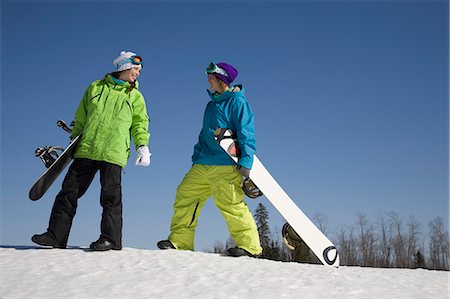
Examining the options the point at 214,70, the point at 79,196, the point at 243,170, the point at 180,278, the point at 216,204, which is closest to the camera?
the point at 180,278

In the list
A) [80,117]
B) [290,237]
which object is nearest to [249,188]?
[290,237]

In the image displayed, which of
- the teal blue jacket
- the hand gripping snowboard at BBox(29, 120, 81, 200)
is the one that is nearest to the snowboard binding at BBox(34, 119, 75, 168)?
the hand gripping snowboard at BBox(29, 120, 81, 200)

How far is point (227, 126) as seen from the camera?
4.98m

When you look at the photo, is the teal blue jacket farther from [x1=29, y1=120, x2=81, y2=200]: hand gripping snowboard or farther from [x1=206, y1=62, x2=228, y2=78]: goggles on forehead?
[x1=29, y1=120, x2=81, y2=200]: hand gripping snowboard

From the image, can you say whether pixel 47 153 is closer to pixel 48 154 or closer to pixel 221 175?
pixel 48 154

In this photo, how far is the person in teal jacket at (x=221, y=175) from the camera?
15.5 feet

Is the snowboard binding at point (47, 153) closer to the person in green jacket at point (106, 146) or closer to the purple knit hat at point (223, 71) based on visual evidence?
the person in green jacket at point (106, 146)

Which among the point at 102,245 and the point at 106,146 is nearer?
the point at 102,245

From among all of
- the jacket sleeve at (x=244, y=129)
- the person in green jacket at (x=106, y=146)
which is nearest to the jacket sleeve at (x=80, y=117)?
the person in green jacket at (x=106, y=146)

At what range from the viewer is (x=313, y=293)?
9.87 ft

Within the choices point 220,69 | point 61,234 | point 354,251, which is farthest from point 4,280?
point 354,251

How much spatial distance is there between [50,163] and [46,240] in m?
0.88

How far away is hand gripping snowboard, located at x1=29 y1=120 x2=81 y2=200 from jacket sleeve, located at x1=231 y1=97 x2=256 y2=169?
173 cm

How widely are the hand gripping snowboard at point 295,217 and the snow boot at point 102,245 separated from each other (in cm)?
174
